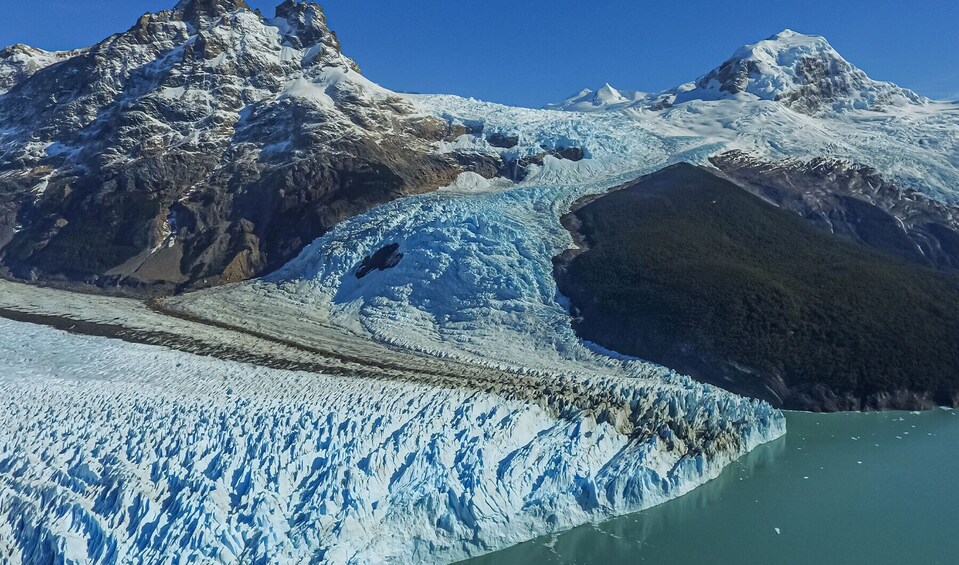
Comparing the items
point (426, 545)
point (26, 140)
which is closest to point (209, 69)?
point (26, 140)

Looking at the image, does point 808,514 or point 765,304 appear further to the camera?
point 765,304

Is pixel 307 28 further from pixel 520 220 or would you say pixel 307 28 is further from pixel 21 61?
pixel 520 220

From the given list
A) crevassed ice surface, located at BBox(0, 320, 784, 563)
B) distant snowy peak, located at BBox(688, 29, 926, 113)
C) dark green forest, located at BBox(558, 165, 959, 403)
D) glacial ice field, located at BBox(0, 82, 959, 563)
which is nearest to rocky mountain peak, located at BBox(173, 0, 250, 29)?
distant snowy peak, located at BBox(688, 29, 926, 113)

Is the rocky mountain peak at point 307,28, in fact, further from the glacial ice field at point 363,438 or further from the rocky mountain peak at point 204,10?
the glacial ice field at point 363,438

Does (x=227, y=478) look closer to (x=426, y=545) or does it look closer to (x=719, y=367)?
(x=426, y=545)

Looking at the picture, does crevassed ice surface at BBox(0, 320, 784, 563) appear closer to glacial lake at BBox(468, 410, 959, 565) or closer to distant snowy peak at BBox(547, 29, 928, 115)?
glacial lake at BBox(468, 410, 959, 565)

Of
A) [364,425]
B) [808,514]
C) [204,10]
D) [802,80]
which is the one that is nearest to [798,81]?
[802,80]
